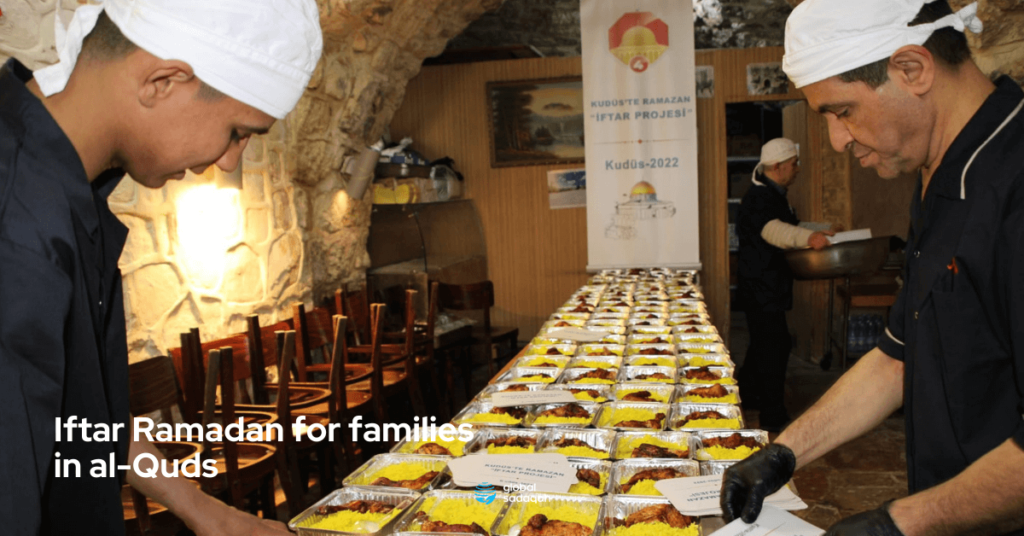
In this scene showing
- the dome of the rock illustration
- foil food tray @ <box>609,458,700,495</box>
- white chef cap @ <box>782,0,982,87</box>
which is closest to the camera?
white chef cap @ <box>782,0,982,87</box>

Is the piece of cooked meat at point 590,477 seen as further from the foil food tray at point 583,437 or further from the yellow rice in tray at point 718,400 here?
the yellow rice in tray at point 718,400

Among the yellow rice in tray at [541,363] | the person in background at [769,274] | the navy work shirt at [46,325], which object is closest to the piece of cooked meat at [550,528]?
the navy work shirt at [46,325]

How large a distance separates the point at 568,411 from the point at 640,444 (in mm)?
305

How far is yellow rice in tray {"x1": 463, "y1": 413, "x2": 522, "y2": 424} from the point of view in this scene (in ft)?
6.50

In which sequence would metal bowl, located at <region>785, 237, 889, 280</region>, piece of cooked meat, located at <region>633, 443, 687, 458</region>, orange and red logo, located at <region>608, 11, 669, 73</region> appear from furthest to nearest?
orange and red logo, located at <region>608, 11, 669, 73</region> < metal bowl, located at <region>785, 237, 889, 280</region> < piece of cooked meat, located at <region>633, 443, 687, 458</region>

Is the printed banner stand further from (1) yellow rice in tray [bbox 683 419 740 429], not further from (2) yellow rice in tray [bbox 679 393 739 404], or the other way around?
(1) yellow rice in tray [bbox 683 419 740 429]

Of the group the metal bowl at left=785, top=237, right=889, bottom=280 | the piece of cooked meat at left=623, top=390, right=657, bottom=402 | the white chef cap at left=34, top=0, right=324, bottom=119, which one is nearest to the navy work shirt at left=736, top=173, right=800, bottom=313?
the metal bowl at left=785, top=237, right=889, bottom=280

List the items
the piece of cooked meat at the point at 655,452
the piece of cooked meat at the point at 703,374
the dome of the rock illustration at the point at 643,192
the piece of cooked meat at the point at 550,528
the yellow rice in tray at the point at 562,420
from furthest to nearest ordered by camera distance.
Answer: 1. the dome of the rock illustration at the point at 643,192
2. the piece of cooked meat at the point at 703,374
3. the yellow rice in tray at the point at 562,420
4. the piece of cooked meat at the point at 655,452
5. the piece of cooked meat at the point at 550,528

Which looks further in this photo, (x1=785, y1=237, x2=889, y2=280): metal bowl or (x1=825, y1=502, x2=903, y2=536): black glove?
(x1=785, y1=237, x2=889, y2=280): metal bowl

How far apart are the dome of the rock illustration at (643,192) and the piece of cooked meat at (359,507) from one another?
4684 millimetres

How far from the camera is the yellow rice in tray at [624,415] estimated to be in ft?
6.48

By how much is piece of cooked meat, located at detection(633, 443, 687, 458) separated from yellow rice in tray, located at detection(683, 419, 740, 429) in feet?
0.53

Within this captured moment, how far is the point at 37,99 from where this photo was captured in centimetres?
90

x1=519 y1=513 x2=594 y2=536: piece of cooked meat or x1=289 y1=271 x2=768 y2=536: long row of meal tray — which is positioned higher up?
x1=289 y1=271 x2=768 y2=536: long row of meal tray
